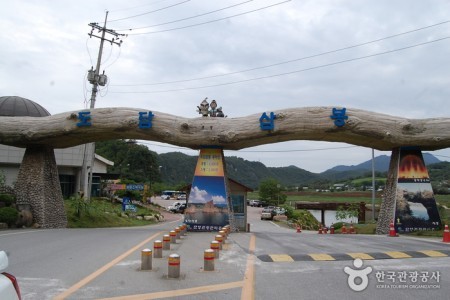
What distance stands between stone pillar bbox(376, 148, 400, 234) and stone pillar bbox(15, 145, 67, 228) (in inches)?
621

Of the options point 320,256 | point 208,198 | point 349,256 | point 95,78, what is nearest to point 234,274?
point 320,256

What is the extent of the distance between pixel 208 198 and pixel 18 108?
19.7 m

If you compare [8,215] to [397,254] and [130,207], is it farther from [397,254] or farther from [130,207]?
[397,254]

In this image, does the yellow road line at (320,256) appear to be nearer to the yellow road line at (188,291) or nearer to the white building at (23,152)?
the yellow road line at (188,291)

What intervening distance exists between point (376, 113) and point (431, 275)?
35.3 ft

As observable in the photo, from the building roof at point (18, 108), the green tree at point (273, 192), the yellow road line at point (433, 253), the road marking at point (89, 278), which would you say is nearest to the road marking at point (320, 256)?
the yellow road line at point (433, 253)

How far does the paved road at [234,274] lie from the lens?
20.2 feet

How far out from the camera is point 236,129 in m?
17.3

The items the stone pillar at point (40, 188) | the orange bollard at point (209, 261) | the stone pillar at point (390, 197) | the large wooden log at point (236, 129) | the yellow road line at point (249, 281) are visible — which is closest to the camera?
the yellow road line at point (249, 281)

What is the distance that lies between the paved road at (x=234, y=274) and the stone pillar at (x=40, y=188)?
842 cm

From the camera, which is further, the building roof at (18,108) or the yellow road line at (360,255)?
the building roof at (18,108)

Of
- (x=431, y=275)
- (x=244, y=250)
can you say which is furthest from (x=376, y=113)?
(x=431, y=275)

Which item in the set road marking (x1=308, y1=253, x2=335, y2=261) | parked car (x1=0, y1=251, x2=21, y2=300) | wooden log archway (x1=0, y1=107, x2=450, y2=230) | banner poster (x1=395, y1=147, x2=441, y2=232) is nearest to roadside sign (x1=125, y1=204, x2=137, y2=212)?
wooden log archway (x1=0, y1=107, x2=450, y2=230)

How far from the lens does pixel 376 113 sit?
17.0 meters
